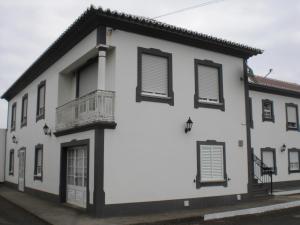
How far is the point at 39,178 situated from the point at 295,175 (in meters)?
13.5

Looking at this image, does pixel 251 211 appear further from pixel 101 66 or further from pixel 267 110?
pixel 267 110

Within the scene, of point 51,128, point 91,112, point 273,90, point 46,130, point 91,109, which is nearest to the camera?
point 91,112

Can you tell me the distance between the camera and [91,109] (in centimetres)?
1221

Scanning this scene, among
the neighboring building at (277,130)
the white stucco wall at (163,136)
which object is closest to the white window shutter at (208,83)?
the white stucco wall at (163,136)

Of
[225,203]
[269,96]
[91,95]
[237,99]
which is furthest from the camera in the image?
[269,96]

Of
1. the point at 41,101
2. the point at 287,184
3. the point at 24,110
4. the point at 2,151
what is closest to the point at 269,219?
the point at 287,184

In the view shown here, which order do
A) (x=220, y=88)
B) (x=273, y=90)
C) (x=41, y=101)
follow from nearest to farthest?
1. (x=220, y=88)
2. (x=41, y=101)
3. (x=273, y=90)

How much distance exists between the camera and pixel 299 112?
874 inches

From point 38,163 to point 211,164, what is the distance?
867cm

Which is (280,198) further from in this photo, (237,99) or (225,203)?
(237,99)

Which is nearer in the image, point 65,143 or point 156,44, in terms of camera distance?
point 156,44

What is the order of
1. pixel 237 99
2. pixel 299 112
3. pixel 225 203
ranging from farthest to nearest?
pixel 299 112 < pixel 237 99 < pixel 225 203

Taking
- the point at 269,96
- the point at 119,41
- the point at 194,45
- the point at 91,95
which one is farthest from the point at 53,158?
the point at 269,96

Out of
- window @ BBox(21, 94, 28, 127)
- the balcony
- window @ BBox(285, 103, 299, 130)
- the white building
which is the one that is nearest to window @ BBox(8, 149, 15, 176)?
window @ BBox(21, 94, 28, 127)
